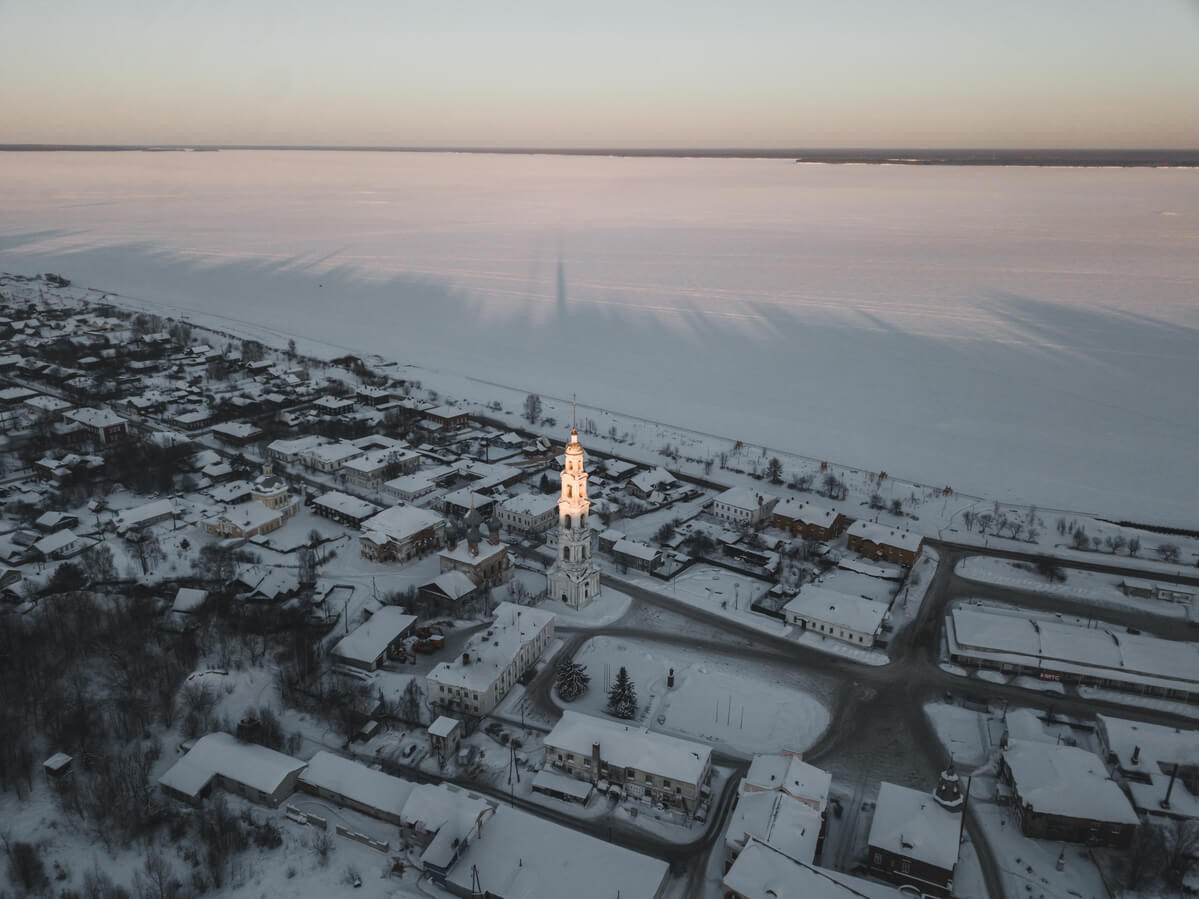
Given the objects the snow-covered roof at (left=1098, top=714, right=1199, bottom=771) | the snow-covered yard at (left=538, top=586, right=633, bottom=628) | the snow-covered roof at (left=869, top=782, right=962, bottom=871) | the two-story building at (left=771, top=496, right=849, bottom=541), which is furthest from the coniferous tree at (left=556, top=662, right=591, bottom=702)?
the two-story building at (left=771, top=496, right=849, bottom=541)

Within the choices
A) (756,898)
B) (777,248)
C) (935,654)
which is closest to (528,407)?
(935,654)

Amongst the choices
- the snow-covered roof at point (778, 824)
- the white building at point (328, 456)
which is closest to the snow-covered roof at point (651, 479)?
the white building at point (328, 456)

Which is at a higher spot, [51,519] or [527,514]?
[51,519]

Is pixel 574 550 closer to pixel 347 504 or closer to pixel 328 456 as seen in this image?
pixel 347 504

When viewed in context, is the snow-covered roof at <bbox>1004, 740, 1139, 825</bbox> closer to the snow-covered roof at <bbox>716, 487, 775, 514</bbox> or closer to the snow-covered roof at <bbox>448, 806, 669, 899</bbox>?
the snow-covered roof at <bbox>448, 806, 669, 899</bbox>

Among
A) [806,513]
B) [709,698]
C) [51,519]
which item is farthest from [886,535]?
[51,519]

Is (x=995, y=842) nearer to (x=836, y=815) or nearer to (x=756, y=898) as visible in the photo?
(x=836, y=815)

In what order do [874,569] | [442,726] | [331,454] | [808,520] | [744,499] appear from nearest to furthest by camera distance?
1. [442,726]
2. [874,569]
3. [808,520]
4. [744,499]
5. [331,454]
